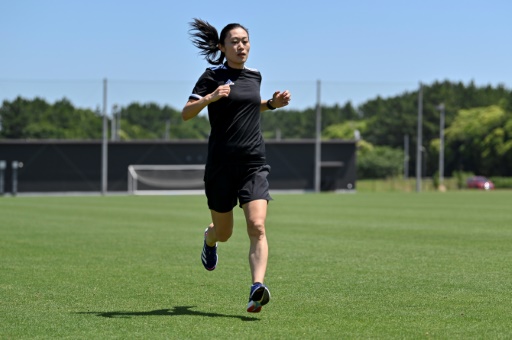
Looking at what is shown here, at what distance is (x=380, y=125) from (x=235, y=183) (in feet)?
436

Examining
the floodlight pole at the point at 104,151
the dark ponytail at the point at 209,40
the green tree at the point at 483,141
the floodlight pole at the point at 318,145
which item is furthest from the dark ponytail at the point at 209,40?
the green tree at the point at 483,141

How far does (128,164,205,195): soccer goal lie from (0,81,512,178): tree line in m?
8.02

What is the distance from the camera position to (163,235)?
57.8 ft

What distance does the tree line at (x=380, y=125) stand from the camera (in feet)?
245

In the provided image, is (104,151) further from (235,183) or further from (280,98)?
(235,183)

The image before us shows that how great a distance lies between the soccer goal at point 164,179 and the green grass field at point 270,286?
45.7 meters

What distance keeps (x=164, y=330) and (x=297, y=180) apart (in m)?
61.0

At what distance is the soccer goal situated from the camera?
62944 millimetres

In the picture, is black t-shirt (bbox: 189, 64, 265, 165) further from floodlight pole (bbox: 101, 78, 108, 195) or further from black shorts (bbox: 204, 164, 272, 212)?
floodlight pole (bbox: 101, 78, 108, 195)

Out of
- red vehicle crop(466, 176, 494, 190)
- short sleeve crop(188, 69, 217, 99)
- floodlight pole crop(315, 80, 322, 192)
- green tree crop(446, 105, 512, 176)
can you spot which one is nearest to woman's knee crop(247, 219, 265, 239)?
short sleeve crop(188, 69, 217, 99)

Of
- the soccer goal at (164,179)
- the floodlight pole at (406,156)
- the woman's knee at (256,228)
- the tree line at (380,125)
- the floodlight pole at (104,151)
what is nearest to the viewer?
the woman's knee at (256,228)

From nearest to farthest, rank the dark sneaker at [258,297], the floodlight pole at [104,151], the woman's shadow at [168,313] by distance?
the dark sneaker at [258,297]
the woman's shadow at [168,313]
the floodlight pole at [104,151]

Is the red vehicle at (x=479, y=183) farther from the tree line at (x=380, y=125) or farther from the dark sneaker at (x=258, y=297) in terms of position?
the dark sneaker at (x=258, y=297)

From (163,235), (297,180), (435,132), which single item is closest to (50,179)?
(297,180)
